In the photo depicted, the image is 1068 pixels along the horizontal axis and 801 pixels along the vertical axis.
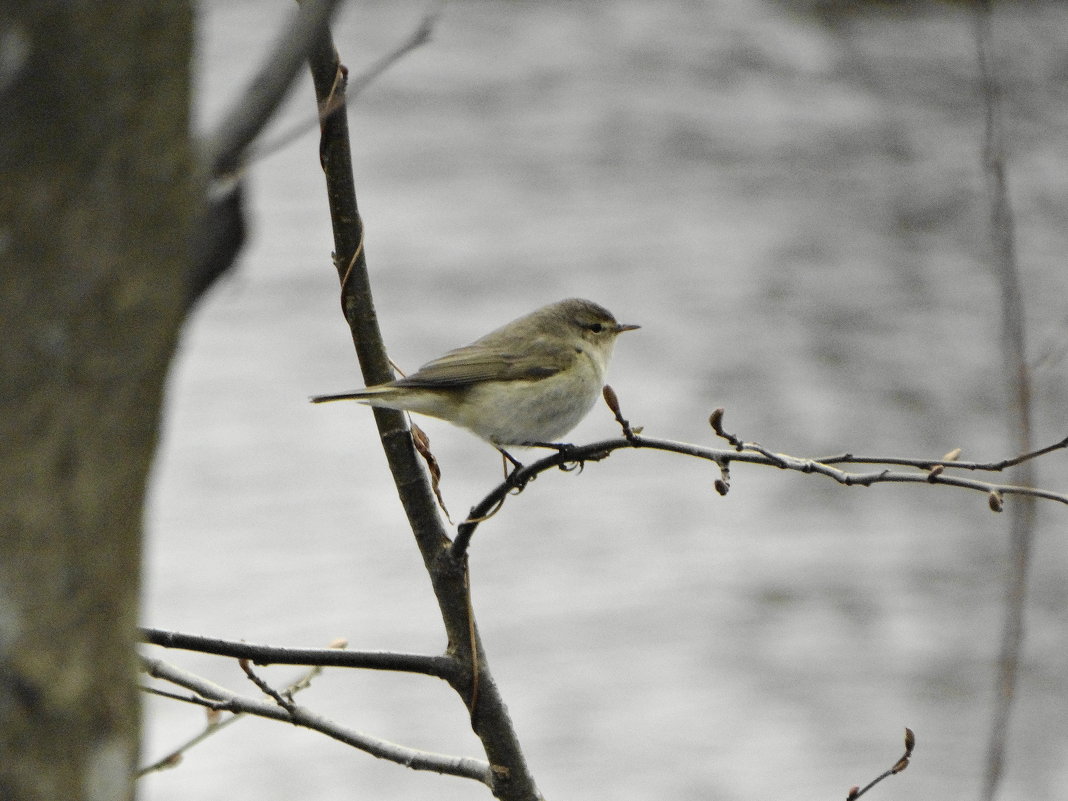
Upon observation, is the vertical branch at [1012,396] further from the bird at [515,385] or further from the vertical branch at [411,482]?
the bird at [515,385]

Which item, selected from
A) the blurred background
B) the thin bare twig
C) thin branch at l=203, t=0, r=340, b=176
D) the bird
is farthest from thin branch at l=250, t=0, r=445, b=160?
the blurred background

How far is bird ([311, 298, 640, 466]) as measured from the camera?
13.1 feet

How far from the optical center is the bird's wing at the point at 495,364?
3.99 m

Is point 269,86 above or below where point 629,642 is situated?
below

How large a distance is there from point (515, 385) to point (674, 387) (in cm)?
460

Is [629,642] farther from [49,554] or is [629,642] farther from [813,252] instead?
[49,554]

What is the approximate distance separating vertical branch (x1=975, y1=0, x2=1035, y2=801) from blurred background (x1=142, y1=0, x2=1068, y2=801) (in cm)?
299

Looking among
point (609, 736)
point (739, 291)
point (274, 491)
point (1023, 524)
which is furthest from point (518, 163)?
point (1023, 524)

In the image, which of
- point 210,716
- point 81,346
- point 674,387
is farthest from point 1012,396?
point 674,387

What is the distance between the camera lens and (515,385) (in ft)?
13.6

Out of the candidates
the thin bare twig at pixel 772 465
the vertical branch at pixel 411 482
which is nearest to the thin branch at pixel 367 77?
the vertical branch at pixel 411 482

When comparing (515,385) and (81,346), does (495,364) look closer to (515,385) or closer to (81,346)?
(515,385)

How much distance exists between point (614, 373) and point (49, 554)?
25.8 ft

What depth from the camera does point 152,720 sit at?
18.9 feet
